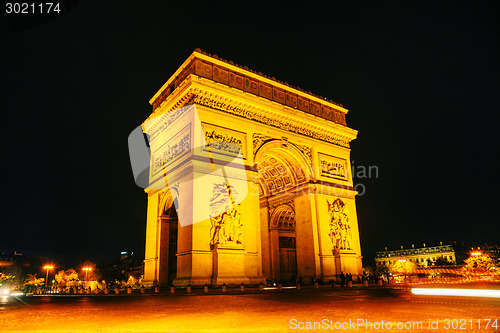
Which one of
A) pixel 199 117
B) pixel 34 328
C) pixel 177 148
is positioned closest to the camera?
pixel 34 328

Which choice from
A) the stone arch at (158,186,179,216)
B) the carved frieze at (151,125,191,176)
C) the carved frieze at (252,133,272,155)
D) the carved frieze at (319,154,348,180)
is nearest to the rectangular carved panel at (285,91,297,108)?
the carved frieze at (252,133,272,155)

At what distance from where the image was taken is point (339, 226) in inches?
880

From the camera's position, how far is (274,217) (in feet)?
87.0

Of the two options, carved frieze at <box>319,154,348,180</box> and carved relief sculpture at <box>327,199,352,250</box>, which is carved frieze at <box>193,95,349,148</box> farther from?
carved relief sculpture at <box>327,199,352,250</box>

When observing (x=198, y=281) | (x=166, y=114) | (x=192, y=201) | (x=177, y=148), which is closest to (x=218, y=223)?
(x=192, y=201)

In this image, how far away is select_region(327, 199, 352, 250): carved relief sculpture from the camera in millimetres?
21953

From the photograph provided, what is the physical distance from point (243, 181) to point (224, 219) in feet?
8.30

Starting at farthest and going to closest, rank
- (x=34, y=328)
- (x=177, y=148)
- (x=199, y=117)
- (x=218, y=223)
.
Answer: (x=177, y=148)
(x=199, y=117)
(x=218, y=223)
(x=34, y=328)

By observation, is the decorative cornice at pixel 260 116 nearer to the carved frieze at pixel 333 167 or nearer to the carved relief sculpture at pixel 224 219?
the carved frieze at pixel 333 167

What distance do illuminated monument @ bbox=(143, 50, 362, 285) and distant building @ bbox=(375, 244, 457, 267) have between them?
7909cm

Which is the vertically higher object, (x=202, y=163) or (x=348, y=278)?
(x=202, y=163)

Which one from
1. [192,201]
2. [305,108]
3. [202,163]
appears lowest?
[192,201]

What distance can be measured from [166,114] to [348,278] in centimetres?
1463

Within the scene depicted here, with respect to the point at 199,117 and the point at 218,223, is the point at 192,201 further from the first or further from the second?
the point at 199,117
